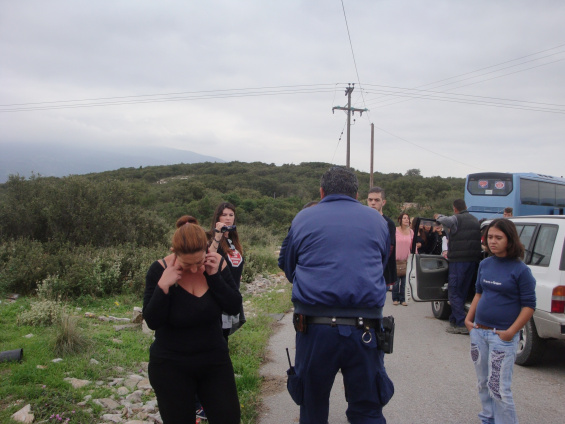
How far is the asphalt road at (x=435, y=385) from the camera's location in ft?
14.0

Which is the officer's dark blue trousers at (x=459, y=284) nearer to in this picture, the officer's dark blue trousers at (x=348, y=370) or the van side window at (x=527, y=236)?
the van side window at (x=527, y=236)

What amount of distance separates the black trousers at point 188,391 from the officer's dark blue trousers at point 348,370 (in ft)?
1.69

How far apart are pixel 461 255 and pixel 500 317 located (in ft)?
11.4

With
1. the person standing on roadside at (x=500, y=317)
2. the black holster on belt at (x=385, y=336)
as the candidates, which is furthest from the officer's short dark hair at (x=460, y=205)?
the black holster on belt at (x=385, y=336)

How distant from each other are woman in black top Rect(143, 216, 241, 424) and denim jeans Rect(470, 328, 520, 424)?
6.34 feet

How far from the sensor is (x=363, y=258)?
2.78m

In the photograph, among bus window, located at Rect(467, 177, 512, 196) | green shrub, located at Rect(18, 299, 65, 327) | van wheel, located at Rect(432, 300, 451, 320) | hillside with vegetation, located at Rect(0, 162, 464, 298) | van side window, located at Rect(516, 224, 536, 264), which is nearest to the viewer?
van side window, located at Rect(516, 224, 536, 264)

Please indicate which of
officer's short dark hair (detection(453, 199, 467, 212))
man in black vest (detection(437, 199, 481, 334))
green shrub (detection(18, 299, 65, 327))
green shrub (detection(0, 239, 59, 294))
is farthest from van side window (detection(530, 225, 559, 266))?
green shrub (detection(0, 239, 59, 294))

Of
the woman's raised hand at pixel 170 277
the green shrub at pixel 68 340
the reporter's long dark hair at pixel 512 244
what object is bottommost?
the green shrub at pixel 68 340

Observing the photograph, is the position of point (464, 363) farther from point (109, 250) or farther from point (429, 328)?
point (109, 250)

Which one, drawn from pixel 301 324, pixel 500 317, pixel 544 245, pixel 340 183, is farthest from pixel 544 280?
pixel 301 324

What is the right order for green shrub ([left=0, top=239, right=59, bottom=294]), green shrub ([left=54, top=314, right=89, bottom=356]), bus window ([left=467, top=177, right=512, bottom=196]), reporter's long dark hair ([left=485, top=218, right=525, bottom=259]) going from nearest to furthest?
reporter's long dark hair ([left=485, top=218, right=525, bottom=259]) → green shrub ([left=54, top=314, right=89, bottom=356]) → green shrub ([left=0, top=239, right=59, bottom=294]) → bus window ([left=467, top=177, right=512, bottom=196])

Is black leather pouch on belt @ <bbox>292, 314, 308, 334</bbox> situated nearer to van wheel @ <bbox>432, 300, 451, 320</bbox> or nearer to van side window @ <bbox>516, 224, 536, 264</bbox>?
van side window @ <bbox>516, 224, 536, 264</bbox>

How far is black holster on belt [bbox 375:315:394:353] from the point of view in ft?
9.10
